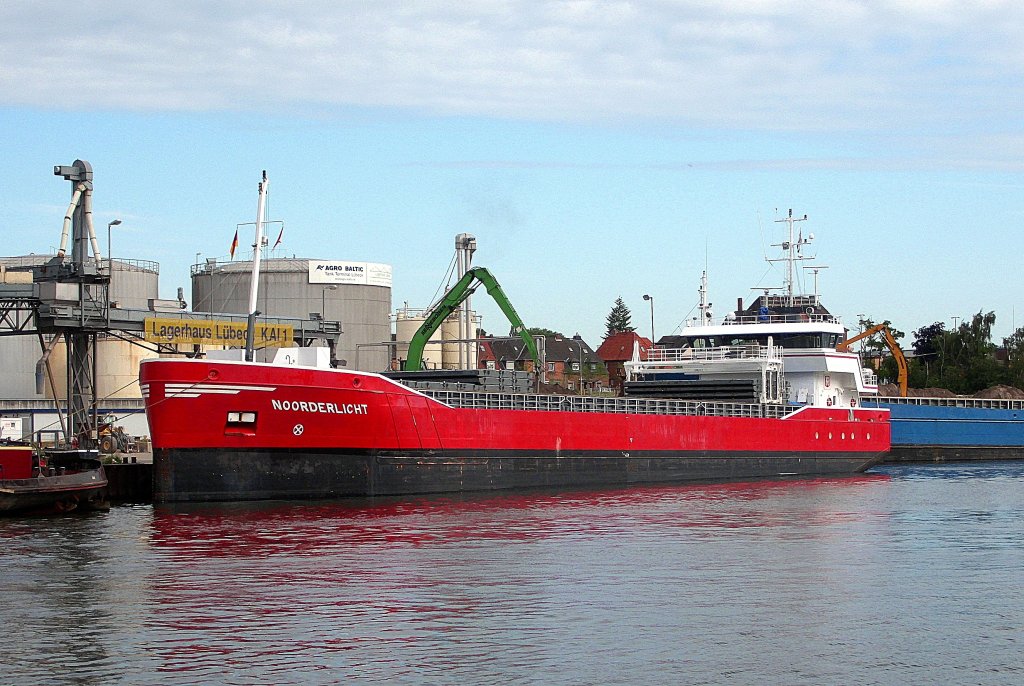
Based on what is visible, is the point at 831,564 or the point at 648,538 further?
the point at 648,538

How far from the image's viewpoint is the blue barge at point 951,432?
2215 inches

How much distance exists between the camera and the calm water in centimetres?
1551

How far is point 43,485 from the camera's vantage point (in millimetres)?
28969

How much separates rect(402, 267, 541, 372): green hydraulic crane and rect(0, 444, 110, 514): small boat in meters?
14.8

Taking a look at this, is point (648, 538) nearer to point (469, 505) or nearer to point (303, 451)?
point (469, 505)

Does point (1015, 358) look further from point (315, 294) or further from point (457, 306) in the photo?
point (457, 306)

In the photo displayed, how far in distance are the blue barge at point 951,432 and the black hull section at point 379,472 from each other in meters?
17.4

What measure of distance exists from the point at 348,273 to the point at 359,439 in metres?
38.5

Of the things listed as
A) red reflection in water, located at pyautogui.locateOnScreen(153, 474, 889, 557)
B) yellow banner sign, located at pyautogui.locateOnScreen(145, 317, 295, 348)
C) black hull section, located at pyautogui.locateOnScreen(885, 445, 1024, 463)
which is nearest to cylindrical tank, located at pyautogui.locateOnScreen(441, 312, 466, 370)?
black hull section, located at pyautogui.locateOnScreen(885, 445, 1024, 463)

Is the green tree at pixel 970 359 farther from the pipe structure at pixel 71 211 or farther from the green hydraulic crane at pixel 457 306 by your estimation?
the pipe structure at pixel 71 211

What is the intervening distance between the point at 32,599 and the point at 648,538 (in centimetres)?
1229

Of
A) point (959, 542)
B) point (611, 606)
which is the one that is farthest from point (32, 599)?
point (959, 542)

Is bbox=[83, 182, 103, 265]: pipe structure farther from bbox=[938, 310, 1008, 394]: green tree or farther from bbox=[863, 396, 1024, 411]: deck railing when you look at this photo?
bbox=[938, 310, 1008, 394]: green tree

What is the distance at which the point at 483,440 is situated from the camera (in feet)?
116
